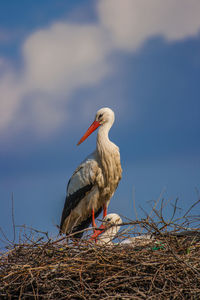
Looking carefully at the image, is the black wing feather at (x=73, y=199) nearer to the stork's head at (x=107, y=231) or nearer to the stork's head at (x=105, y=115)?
the stork's head at (x=105, y=115)

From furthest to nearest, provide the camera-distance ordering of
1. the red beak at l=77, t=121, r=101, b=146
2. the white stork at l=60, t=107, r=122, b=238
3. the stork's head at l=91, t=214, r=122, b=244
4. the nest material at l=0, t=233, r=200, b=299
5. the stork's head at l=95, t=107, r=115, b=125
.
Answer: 1. the red beak at l=77, t=121, r=101, b=146
2. the stork's head at l=95, t=107, r=115, b=125
3. the white stork at l=60, t=107, r=122, b=238
4. the stork's head at l=91, t=214, r=122, b=244
5. the nest material at l=0, t=233, r=200, b=299

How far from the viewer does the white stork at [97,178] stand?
19.5 ft

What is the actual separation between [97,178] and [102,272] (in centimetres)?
321

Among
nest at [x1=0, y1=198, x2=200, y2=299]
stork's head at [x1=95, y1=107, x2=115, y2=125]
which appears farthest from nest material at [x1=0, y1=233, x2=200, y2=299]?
stork's head at [x1=95, y1=107, x2=115, y2=125]

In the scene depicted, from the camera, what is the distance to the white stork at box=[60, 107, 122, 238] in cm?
595

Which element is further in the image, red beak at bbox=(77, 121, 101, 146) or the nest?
red beak at bbox=(77, 121, 101, 146)

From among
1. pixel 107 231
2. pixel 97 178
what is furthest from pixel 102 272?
pixel 97 178

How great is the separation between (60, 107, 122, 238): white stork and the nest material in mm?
2964

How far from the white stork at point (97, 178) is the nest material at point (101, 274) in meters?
2.96

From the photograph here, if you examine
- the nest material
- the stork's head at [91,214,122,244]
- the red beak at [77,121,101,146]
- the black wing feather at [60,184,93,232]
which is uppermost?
the red beak at [77,121,101,146]

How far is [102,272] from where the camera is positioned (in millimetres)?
2729

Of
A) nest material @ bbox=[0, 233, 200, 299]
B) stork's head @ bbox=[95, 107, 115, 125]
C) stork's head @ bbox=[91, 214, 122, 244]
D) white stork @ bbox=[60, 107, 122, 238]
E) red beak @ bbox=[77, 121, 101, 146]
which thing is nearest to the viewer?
nest material @ bbox=[0, 233, 200, 299]

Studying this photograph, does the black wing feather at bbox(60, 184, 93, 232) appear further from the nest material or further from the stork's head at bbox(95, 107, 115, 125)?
the nest material

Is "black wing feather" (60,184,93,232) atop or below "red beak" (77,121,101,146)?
below
